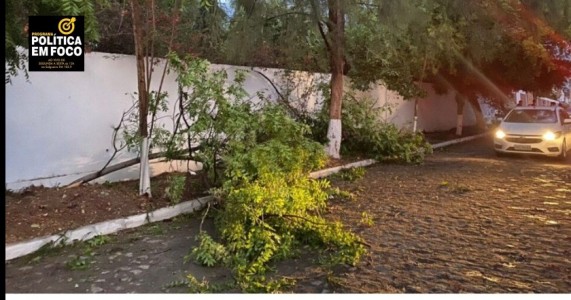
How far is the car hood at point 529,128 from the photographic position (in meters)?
11.4

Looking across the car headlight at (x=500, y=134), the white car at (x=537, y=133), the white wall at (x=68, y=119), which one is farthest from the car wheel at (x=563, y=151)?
the white wall at (x=68, y=119)

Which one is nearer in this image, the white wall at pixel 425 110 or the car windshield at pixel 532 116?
the car windshield at pixel 532 116

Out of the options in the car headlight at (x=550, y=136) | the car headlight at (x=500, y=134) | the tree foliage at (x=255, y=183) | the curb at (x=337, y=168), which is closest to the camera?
the tree foliage at (x=255, y=183)

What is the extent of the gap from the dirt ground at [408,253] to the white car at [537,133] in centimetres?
395

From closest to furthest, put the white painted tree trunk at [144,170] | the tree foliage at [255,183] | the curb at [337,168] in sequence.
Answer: the tree foliage at [255,183] → the white painted tree trunk at [144,170] → the curb at [337,168]

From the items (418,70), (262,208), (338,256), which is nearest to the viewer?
(338,256)

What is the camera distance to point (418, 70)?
46.1 ft

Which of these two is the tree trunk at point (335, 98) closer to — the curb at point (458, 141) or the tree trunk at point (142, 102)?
the tree trunk at point (142, 102)

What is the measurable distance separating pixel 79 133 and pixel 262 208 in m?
3.74

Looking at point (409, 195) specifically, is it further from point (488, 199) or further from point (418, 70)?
point (418, 70)

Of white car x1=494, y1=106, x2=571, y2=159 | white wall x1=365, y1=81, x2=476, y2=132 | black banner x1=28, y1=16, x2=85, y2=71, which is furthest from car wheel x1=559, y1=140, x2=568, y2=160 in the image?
black banner x1=28, y1=16, x2=85, y2=71

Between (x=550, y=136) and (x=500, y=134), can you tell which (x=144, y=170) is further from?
(x=550, y=136)

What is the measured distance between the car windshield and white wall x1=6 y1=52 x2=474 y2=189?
8458mm
